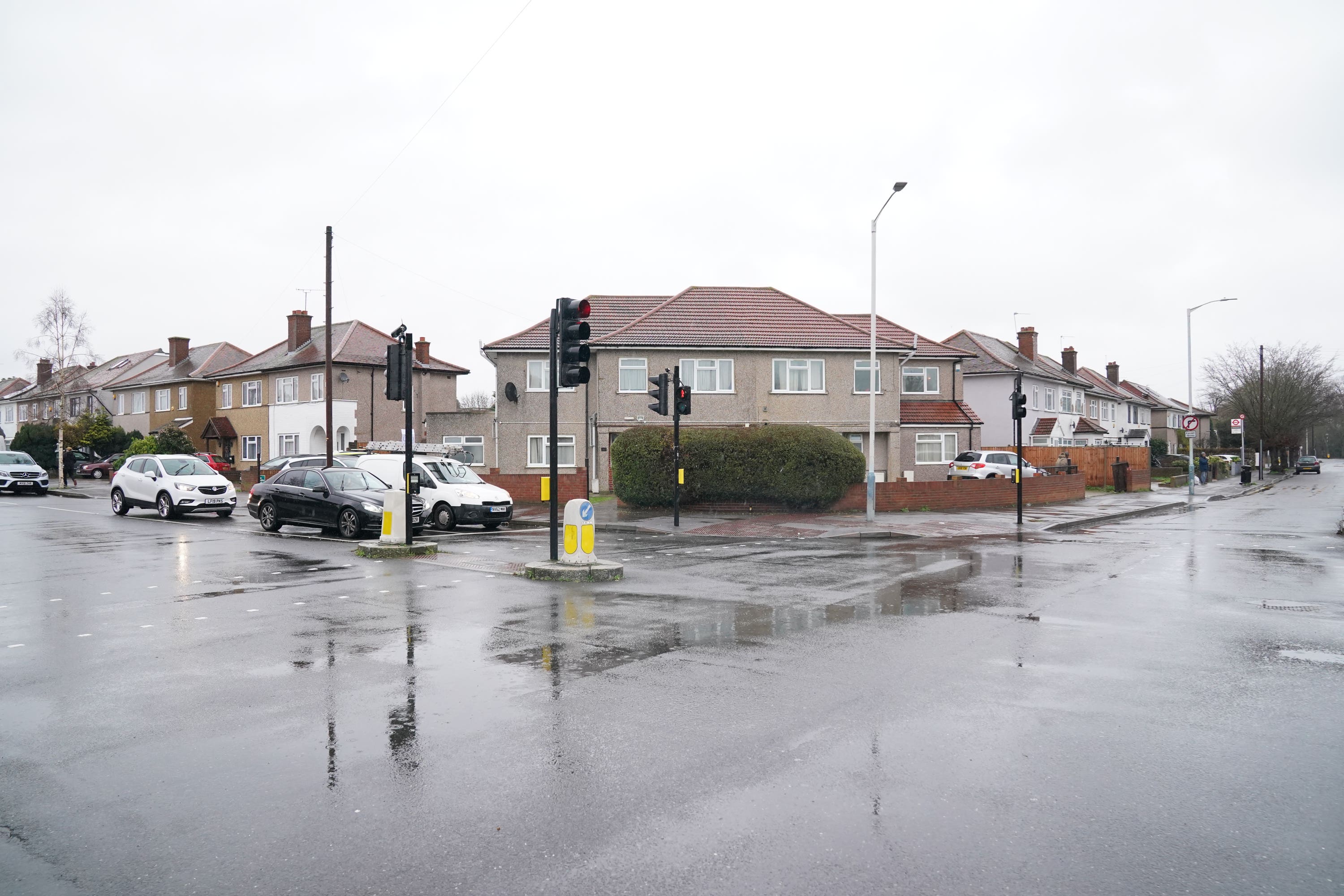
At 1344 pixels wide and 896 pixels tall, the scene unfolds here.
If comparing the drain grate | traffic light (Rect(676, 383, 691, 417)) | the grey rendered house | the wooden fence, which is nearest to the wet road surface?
the drain grate

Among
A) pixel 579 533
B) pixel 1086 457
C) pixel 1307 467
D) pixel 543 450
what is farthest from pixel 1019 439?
pixel 1307 467

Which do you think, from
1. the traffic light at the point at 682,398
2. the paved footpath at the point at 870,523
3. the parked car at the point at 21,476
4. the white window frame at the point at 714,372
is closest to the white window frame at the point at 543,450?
the paved footpath at the point at 870,523

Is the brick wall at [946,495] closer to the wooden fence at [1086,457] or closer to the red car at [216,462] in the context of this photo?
the wooden fence at [1086,457]

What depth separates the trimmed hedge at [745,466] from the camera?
27.1 m

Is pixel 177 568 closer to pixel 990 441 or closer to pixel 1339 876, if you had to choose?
pixel 1339 876

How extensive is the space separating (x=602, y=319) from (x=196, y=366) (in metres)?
37.4

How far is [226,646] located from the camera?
872 centimetres

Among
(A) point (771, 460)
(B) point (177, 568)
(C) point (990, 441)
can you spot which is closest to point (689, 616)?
(B) point (177, 568)

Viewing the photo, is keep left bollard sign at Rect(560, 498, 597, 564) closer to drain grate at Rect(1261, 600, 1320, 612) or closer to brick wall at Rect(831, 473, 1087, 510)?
drain grate at Rect(1261, 600, 1320, 612)

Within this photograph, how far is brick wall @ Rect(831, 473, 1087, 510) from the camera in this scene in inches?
1107

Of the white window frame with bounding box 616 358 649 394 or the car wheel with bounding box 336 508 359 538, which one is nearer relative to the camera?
the car wheel with bounding box 336 508 359 538

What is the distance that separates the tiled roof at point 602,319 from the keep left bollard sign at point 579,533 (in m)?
23.1

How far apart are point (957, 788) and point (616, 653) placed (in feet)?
13.1

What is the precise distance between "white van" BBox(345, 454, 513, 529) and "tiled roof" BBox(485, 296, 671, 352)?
1370cm
